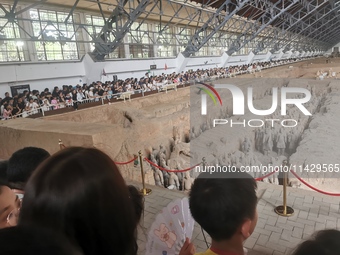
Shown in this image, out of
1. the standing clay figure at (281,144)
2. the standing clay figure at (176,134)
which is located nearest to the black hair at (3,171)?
the standing clay figure at (176,134)

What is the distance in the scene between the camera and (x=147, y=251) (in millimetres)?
2480

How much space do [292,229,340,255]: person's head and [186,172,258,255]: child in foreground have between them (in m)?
0.53

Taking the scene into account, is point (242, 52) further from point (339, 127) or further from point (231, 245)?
point (231, 245)

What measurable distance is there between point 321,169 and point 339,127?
18.0 ft

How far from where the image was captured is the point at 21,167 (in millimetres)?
2299

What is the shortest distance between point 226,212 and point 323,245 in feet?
2.04

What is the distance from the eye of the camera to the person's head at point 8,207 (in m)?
1.71

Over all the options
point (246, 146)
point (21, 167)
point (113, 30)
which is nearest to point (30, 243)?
point (21, 167)

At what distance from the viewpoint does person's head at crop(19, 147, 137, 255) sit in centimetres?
112

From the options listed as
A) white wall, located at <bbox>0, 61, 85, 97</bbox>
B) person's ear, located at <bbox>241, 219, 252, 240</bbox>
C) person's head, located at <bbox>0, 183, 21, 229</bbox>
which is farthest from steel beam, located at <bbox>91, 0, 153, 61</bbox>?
person's ear, located at <bbox>241, 219, 252, 240</bbox>

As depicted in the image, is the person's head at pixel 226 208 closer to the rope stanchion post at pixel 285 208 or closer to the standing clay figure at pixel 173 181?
the rope stanchion post at pixel 285 208

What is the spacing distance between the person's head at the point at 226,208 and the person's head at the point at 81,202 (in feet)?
2.39

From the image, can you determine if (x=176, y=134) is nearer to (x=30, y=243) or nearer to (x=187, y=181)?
(x=187, y=181)

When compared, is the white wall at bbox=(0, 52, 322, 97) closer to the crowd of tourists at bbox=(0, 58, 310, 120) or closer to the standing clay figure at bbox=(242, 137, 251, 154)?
the crowd of tourists at bbox=(0, 58, 310, 120)
